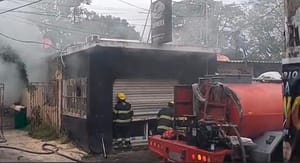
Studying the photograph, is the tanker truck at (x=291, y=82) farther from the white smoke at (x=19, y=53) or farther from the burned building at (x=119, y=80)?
the white smoke at (x=19, y=53)

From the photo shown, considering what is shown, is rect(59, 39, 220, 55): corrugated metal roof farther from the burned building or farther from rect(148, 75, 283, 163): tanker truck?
rect(148, 75, 283, 163): tanker truck

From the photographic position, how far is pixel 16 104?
19.3 metres

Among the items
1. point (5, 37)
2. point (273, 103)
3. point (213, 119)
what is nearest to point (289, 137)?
point (273, 103)

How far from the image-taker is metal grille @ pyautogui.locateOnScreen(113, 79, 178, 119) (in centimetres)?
1252

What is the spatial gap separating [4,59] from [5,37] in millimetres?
1008

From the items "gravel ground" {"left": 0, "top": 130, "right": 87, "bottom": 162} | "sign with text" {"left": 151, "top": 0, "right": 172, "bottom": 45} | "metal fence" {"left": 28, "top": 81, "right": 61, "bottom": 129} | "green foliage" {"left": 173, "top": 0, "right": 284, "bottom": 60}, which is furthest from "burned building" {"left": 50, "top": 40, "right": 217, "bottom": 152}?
"green foliage" {"left": 173, "top": 0, "right": 284, "bottom": 60}

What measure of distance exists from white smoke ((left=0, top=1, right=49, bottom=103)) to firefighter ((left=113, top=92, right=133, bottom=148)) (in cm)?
597

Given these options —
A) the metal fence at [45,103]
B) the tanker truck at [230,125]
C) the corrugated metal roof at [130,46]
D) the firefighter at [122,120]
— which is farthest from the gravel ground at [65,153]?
the corrugated metal roof at [130,46]

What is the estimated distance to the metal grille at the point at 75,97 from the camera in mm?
12383

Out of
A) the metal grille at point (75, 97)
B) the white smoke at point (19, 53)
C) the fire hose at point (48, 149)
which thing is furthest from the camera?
the white smoke at point (19, 53)

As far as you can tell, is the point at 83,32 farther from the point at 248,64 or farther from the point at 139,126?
the point at 139,126

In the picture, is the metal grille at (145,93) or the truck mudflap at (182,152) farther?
the metal grille at (145,93)

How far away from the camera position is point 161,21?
11797mm

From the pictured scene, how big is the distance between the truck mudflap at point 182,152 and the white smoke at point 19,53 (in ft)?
31.0
